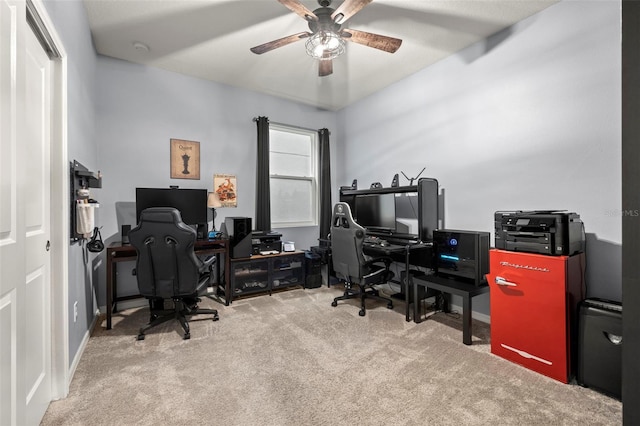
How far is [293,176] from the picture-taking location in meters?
4.72

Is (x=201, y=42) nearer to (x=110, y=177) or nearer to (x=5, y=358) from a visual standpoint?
(x=110, y=177)

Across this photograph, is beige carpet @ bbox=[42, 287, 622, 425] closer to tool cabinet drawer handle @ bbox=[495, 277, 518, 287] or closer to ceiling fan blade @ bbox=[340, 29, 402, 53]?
tool cabinet drawer handle @ bbox=[495, 277, 518, 287]

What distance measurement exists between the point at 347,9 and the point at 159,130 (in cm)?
272

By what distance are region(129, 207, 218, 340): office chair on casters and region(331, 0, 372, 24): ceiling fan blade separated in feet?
6.87

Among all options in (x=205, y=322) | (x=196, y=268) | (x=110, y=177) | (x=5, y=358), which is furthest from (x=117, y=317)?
(x=5, y=358)

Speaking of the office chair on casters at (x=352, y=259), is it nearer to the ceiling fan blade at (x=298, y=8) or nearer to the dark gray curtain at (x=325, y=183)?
the dark gray curtain at (x=325, y=183)

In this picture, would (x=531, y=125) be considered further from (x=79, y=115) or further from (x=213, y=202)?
(x=79, y=115)

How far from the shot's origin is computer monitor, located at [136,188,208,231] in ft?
10.7

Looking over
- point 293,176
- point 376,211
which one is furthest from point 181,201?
point 376,211

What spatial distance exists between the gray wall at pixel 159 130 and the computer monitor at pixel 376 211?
5.22 ft

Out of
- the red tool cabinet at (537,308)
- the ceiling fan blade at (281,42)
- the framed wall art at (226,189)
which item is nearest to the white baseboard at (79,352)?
the framed wall art at (226,189)

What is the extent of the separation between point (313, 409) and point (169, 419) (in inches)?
32.0

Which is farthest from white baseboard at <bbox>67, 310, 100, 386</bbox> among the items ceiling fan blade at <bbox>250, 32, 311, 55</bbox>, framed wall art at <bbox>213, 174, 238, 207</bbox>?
ceiling fan blade at <bbox>250, 32, 311, 55</bbox>

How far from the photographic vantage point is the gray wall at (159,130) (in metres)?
3.32
